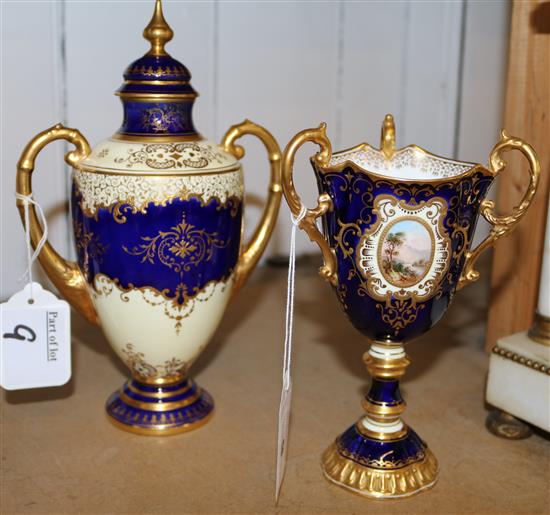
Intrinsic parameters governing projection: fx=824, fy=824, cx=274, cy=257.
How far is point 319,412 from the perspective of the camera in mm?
987

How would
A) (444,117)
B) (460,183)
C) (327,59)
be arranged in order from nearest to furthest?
(460,183)
(327,59)
(444,117)

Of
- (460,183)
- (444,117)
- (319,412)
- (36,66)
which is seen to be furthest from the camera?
(444,117)

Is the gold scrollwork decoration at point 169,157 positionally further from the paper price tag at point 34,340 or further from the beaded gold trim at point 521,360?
the beaded gold trim at point 521,360

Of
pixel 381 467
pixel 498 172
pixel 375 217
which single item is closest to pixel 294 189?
pixel 375 217

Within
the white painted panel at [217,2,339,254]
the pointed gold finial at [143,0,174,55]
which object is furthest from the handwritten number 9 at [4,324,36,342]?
the white painted panel at [217,2,339,254]

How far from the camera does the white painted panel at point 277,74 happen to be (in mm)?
1366

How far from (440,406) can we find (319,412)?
152 mm

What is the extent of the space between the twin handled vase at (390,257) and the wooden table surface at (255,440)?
1.6 inches

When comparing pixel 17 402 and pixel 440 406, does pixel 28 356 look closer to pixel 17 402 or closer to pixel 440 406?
pixel 17 402

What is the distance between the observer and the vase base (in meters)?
0.81

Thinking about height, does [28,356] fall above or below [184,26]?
below

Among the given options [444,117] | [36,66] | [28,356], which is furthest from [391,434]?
[444,117]

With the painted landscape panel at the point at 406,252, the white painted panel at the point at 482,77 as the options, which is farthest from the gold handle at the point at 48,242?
the white painted panel at the point at 482,77

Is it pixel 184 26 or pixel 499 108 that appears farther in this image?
pixel 499 108
